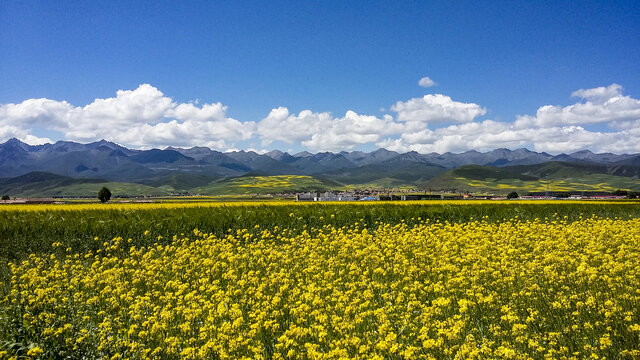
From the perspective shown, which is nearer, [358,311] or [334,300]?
[358,311]

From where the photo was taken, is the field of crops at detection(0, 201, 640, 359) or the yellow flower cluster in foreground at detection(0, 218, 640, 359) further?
the field of crops at detection(0, 201, 640, 359)

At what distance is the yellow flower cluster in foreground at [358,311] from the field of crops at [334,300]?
0.05m

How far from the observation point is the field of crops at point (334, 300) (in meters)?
7.14

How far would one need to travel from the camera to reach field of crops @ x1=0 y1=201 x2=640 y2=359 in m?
7.14

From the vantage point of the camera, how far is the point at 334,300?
9.13 m

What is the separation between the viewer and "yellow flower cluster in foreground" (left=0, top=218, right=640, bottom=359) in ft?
22.8

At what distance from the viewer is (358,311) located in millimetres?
8523

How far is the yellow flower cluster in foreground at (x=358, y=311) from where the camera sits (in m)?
6.96

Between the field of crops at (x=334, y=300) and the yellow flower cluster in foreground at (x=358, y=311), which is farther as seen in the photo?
the field of crops at (x=334, y=300)

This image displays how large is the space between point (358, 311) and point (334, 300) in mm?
802

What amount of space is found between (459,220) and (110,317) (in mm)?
23793

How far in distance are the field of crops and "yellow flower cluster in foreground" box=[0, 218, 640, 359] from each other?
5cm

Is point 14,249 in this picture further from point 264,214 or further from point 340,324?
point 340,324

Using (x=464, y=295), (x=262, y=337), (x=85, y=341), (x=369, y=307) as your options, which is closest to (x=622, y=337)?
(x=464, y=295)
